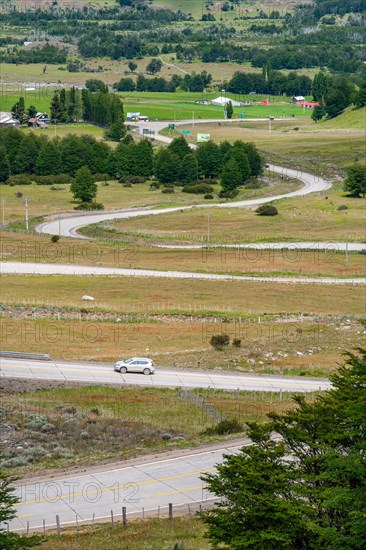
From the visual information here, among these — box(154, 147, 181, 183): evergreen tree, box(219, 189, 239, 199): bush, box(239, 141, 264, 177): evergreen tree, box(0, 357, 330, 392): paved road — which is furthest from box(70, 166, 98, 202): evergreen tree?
box(0, 357, 330, 392): paved road

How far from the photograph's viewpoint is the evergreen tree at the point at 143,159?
184 m

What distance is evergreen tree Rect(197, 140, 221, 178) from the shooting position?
604 feet

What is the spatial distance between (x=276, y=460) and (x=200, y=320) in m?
49.3

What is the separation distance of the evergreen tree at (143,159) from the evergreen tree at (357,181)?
3738cm

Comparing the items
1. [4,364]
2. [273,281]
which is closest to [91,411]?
[4,364]

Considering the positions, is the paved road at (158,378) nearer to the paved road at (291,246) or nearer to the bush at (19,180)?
the paved road at (291,246)

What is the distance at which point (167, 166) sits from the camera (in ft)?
587

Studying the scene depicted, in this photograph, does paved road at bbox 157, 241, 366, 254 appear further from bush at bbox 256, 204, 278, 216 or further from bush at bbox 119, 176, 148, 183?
bush at bbox 119, 176, 148, 183

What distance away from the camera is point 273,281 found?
336 feet

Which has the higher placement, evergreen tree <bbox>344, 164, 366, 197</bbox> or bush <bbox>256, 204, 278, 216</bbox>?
evergreen tree <bbox>344, 164, 366, 197</bbox>

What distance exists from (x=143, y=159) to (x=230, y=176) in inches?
801

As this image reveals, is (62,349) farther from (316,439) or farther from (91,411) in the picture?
(316,439)

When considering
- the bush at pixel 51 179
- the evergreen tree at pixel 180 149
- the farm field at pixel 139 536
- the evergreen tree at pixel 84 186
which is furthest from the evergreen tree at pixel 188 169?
the farm field at pixel 139 536

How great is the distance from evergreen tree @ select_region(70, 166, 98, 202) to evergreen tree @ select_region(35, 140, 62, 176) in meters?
26.2
